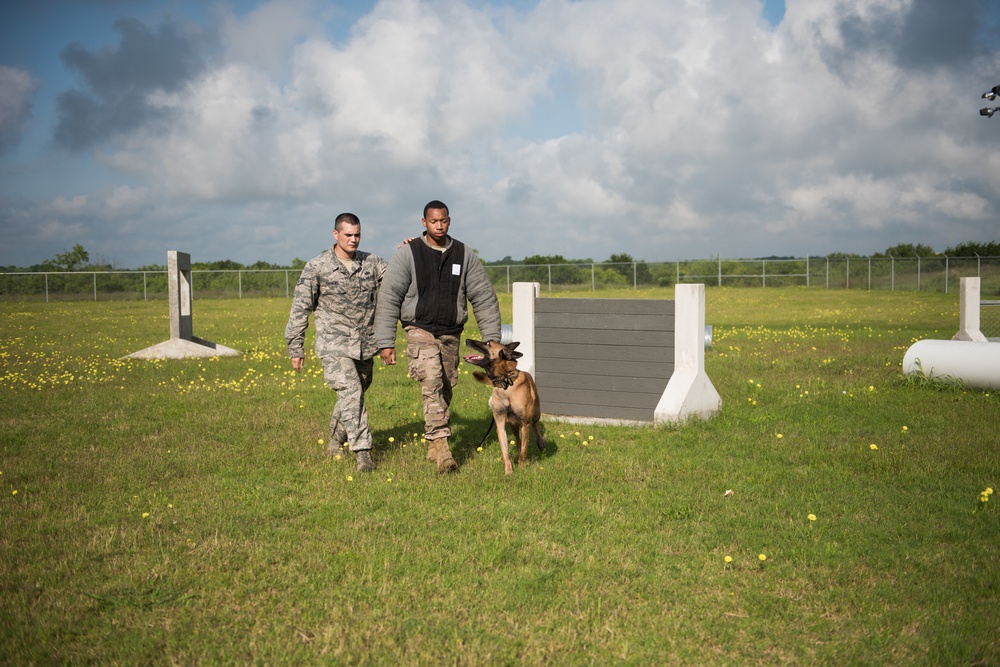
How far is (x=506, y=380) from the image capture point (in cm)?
698

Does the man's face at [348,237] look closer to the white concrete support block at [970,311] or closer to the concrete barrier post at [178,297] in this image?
the concrete barrier post at [178,297]

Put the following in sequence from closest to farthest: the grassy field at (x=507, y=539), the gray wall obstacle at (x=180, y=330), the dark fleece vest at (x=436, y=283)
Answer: the grassy field at (x=507, y=539) → the dark fleece vest at (x=436, y=283) → the gray wall obstacle at (x=180, y=330)

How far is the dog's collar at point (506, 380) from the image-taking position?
695cm

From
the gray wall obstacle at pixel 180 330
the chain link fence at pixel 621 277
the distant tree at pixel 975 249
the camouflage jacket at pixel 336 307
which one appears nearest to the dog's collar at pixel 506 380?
the camouflage jacket at pixel 336 307

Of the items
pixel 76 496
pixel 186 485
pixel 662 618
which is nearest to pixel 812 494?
pixel 662 618

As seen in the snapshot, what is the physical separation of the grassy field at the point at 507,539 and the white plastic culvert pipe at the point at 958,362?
44 cm

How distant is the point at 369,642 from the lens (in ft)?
13.1

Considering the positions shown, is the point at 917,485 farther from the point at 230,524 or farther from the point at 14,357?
the point at 14,357

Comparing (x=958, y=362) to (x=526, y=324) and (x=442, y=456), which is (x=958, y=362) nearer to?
(x=526, y=324)

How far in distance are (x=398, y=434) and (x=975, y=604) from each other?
235 inches

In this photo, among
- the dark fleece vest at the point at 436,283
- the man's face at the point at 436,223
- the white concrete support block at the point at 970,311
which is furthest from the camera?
the white concrete support block at the point at 970,311

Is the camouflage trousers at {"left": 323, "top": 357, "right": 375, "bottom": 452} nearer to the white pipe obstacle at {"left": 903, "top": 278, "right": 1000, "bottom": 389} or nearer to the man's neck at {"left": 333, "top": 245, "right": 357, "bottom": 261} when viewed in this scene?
the man's neck at {"left": 333, "top": 245, "right": 357, "bottom": 261}

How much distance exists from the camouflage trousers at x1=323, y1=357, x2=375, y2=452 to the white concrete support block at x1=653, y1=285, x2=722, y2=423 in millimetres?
3484

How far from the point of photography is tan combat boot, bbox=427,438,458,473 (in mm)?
7047
